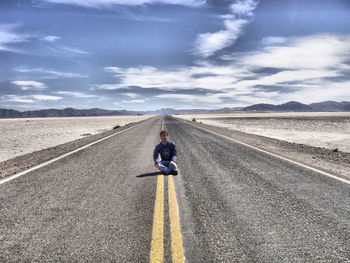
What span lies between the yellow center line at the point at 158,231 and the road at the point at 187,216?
0.05 meters

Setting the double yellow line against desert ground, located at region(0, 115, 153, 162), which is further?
desert ground, located at region(0, 115, 153, 162)

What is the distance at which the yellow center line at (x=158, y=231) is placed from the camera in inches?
93.4

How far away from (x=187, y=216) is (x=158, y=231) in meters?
0.59

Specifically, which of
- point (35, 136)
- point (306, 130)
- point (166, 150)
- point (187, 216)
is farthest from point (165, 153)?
point (306, 130)

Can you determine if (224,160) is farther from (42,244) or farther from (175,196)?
(42,244)

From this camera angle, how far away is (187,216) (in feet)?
10.9

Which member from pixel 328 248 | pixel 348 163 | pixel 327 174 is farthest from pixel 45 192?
pixel 348 163

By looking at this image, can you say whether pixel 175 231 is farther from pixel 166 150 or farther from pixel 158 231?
pixel 166 150

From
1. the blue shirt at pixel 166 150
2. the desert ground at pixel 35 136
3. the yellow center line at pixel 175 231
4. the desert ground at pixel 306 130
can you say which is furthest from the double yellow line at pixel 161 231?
the desert ground at pixel 306 130

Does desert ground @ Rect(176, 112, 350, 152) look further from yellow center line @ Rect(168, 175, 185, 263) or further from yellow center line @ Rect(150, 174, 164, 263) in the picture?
yellow center line @ Rect(150, 174, 164, 263)

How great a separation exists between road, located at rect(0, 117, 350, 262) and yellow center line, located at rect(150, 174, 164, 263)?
54 millimetres

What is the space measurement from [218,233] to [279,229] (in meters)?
0.82

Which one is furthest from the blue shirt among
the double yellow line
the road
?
the double yellow line

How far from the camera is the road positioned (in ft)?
8.07
